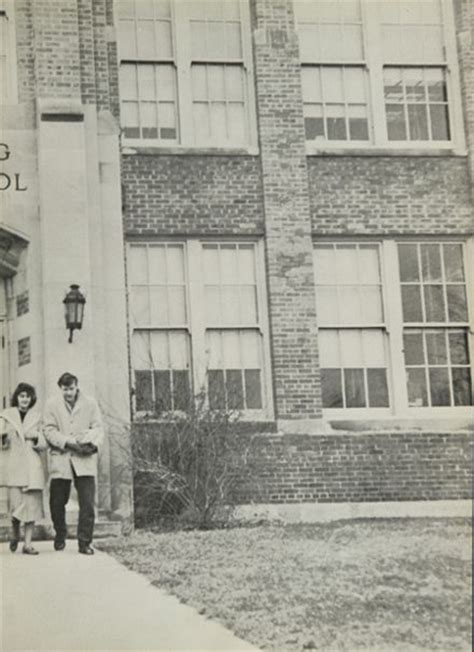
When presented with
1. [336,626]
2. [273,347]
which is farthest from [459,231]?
[336,626]

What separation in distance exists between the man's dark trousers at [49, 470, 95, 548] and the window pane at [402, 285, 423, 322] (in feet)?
16.6

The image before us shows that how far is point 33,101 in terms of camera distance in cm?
1245

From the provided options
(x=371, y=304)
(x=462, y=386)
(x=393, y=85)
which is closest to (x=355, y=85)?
Result: (x=393, y=85)

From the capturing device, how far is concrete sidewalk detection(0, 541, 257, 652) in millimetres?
6344

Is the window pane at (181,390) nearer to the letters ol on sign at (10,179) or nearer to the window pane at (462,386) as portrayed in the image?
the letters ol on sign at (10,179)

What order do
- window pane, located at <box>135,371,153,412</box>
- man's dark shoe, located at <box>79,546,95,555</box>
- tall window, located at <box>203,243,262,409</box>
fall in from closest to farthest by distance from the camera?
1. man's dark shoe, located at <box>79,546,95,555</box>
2. window pane, located at <box>135,371,153,412</box>
3. tall window, located at <box>203,243,262,409</box>

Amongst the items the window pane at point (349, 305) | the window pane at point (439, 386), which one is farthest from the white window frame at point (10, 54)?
the window pane at point (439, 386)

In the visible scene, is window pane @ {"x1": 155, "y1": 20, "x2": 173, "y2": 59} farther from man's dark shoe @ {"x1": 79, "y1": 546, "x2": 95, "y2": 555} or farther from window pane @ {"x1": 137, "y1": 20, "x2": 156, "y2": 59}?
man's dark shoe @ {"x1": 79, "y1": 546, "x2": 95, "y2": 555}

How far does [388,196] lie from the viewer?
1361cm

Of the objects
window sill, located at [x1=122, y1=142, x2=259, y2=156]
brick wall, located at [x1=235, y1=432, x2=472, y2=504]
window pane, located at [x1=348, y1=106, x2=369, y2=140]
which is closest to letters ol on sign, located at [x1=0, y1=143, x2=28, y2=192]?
window sill, located at [x1=122, y1=142, x2=259, y2=156]

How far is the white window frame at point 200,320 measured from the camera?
42.3 feet

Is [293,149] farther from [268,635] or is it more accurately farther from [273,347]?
[268,635]

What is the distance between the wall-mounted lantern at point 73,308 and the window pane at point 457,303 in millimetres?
4635

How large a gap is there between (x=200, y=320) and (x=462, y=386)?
3343 mm
